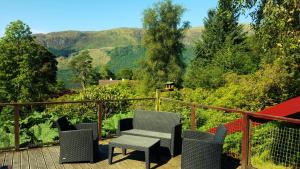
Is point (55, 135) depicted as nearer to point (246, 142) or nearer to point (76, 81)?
point (246, 142)

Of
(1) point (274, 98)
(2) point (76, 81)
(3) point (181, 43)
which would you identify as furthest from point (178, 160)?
(2) point (76, 81)

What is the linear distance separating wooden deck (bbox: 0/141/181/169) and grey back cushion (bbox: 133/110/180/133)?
570 millimetres

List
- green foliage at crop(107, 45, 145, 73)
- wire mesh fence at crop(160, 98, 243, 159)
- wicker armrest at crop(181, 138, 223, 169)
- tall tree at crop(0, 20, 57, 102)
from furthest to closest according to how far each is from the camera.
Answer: green foliage at crop(107, 45, 145, 73) → tall tree at crop(0, 20, 57, 102) → wire mesh fence at crop(160, 98, 243, 159) → wicker armrest at crop(181, 138, 223, 169)

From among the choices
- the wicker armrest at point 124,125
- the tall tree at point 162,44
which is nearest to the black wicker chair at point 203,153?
the wicker armrest at point 124,125

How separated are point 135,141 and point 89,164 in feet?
2.93

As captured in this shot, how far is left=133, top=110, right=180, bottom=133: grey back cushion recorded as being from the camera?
6473mm

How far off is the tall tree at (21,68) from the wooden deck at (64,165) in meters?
25.9

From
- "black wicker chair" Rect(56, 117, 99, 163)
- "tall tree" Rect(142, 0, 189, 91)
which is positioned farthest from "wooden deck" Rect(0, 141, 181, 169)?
"tall tree" Rect(142, 0, 189, 91)

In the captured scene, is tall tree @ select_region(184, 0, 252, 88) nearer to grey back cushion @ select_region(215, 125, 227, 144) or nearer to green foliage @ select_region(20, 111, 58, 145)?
green foliage @ select_region(20, 111, 58, 145)

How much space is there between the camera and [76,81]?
7175 cm

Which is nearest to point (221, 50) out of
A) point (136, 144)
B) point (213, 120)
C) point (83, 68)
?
point (213, 120)

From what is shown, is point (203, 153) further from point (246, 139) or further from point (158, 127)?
point (158, 127)

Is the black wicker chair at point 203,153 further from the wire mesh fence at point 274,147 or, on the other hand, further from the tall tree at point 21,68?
the tall tree at point 21,68

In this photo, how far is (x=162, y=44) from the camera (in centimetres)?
3697
